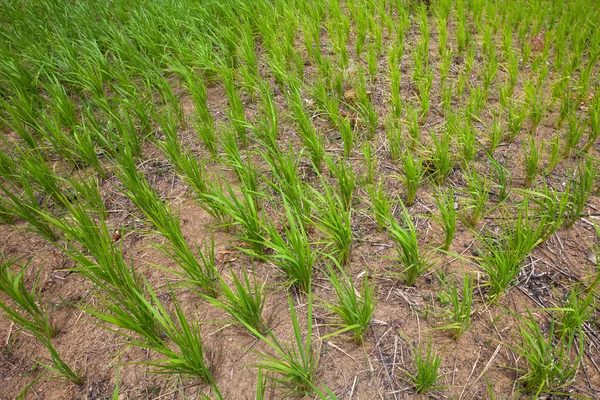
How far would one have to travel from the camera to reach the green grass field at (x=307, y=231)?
113 cm

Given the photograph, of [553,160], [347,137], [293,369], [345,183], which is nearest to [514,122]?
[553,160]

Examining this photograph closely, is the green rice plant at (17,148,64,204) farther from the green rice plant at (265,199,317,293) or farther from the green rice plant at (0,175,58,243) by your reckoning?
the green rice plant at (265,199,317,293)

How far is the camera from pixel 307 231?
1.55 metres

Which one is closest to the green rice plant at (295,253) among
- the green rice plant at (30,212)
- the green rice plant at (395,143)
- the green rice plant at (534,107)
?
the green rice plant at (395,143)

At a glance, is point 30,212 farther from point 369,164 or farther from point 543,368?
point 543,368

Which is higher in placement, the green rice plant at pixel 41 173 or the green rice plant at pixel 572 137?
the green rice plant at pixel 41 173

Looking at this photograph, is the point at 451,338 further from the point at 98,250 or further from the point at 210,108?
the point at 210,108

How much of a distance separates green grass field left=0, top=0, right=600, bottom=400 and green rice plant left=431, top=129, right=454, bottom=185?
2 cm

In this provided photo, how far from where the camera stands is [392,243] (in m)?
1.49

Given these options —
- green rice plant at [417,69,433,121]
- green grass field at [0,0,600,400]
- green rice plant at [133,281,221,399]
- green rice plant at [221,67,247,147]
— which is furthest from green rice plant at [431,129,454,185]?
green rice plant at [133,281,221,399]

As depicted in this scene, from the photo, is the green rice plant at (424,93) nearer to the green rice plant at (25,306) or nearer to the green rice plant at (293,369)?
the green rice plant at (293,369)

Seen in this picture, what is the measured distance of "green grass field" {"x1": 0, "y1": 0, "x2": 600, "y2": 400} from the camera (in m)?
1.13

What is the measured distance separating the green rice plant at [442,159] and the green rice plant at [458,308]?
0.58 m

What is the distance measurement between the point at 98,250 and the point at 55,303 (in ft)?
1.33
